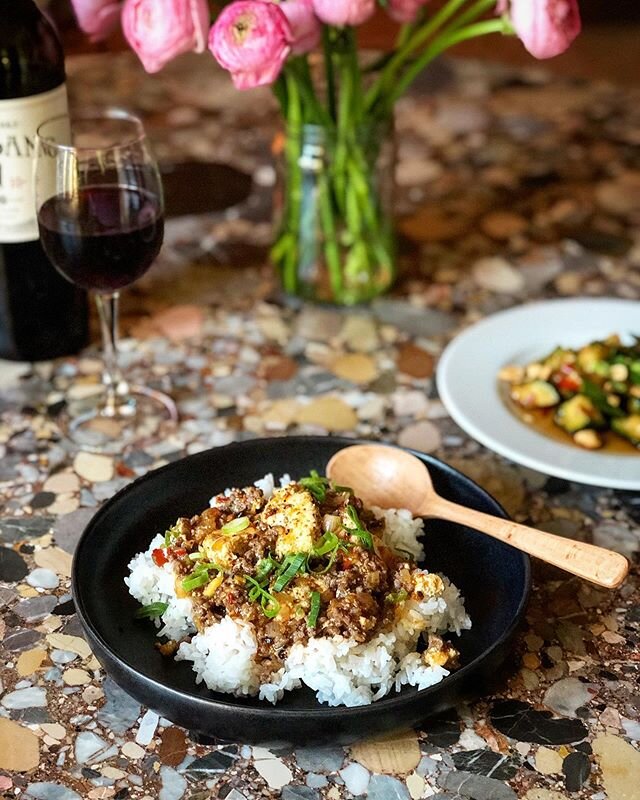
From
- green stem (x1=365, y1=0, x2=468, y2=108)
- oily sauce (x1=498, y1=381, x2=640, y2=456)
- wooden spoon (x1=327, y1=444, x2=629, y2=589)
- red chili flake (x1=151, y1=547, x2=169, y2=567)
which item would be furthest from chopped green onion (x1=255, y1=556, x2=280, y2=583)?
green stem (x1=365, y1=0, x2=468, y2=108)

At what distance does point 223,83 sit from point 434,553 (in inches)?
60.1

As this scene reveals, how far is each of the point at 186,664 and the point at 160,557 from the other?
0.11 m

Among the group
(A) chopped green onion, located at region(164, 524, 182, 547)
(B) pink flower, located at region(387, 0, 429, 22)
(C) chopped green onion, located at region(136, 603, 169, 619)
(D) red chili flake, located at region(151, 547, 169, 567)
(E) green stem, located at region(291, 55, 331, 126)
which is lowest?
(C) chopped green onion, located at region(136, 603, 169, 619)

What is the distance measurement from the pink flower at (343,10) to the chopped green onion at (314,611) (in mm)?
756

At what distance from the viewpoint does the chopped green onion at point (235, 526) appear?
104 centimetres

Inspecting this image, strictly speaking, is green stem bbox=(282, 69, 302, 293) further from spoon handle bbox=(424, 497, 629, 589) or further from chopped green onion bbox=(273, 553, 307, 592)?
chopped green onion bbox=(273, 553, 307, 592)

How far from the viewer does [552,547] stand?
1062 millimetres

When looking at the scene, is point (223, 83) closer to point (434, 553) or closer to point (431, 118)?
point (431, 118)

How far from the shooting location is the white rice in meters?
0.96

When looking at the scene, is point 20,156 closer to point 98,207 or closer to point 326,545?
point 98,207

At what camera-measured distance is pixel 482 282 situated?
180 cm

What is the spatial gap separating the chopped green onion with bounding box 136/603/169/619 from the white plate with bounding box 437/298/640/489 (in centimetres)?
46

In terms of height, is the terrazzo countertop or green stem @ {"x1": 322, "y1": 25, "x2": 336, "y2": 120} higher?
green stem @ {"x1": 322, "y1": 25, "x2": 336, "y2": 120}

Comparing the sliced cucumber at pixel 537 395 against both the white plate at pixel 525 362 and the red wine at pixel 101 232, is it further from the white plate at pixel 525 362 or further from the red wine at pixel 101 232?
the red wine at pixel 101 232
